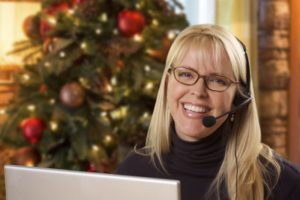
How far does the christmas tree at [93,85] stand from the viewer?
248cm

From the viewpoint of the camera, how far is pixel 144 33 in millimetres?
2518

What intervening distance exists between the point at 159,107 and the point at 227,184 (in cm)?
32

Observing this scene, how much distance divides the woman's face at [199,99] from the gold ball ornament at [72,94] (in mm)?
1253

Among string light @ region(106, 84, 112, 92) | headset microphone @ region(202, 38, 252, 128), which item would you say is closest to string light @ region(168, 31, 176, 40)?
string light @ region(106, 84, 112, 92)

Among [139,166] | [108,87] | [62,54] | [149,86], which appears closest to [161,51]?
[149,86]

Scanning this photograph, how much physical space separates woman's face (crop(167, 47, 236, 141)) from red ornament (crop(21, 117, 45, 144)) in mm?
1425

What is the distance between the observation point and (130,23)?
8.16ft

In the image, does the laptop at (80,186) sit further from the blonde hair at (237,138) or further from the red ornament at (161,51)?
the red ornament at (161,51)

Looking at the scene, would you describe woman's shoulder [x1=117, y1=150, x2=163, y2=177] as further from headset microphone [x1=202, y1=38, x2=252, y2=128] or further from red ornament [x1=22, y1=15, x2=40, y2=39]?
red ornament [x1=22, y1=15, x2=40, y2=39]

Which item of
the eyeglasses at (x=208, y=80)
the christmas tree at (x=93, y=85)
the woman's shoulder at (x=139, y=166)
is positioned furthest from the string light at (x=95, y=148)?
the eyeglasses at (x=208, y=80)

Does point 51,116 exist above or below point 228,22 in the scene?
below

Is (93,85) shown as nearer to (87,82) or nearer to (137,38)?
(87,82)

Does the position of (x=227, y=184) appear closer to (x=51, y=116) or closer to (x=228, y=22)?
(x=51, y=116)

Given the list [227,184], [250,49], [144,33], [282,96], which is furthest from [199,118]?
[282,96]
